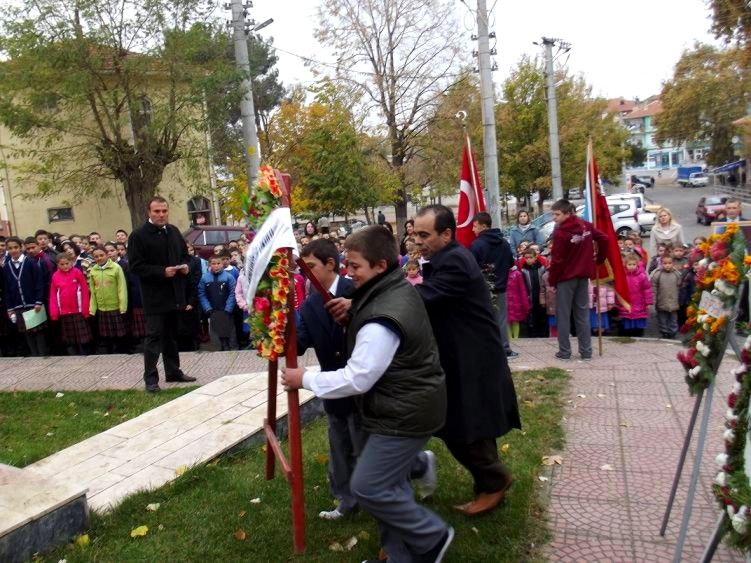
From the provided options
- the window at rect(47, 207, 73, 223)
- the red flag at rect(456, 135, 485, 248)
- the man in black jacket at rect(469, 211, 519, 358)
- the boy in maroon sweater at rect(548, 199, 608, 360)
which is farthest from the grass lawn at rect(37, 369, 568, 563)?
the window at rect(47, 207, 73, 223)

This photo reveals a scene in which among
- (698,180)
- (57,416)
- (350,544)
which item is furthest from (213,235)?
(698,180)

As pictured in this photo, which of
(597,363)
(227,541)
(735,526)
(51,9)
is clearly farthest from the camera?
(51,9)

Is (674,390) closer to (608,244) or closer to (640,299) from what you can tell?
(608,244)

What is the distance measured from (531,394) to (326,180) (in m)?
15.4

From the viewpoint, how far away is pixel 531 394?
6.59 meters

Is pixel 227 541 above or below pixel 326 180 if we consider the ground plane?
below

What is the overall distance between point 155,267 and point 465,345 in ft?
13.2

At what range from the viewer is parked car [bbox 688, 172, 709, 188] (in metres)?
66.1

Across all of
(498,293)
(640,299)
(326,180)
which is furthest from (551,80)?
(498,293)

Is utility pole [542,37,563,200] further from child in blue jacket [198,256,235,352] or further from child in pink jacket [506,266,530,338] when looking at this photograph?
child in blue jacket [198,256,235,352]

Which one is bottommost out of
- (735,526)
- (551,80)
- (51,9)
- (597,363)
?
(597,363)

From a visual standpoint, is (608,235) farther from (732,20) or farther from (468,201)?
(732,20)

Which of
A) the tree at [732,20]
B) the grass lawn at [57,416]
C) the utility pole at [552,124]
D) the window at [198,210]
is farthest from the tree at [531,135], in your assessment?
the grass lawn at [57,416]

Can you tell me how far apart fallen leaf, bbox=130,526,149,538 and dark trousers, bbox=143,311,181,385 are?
10.1 ft
